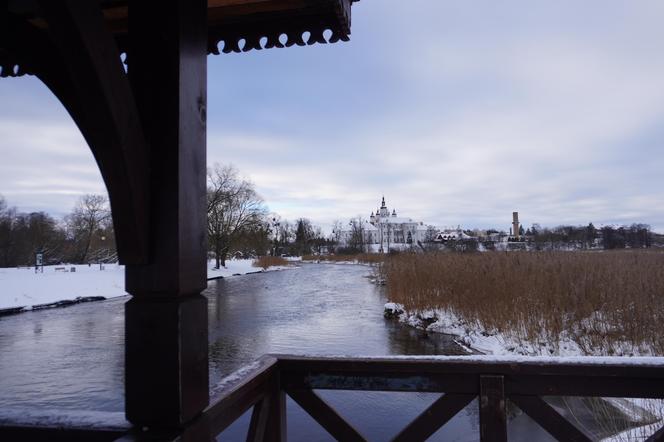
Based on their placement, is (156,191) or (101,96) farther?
(156,191)

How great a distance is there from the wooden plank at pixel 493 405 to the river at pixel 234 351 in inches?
40.3

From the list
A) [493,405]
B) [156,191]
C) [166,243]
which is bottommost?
[493,405]

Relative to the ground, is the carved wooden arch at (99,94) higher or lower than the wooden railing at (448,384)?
higher

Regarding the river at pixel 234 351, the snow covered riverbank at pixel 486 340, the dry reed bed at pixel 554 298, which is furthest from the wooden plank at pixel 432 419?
the dry reed bed at pixel 554 298

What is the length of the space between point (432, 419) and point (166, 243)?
138 cm

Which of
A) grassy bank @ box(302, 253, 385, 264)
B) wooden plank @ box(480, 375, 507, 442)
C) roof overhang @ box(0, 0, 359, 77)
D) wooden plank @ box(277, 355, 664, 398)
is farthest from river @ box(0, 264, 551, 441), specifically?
grassy bank @ box(302, 253, 385, 264)

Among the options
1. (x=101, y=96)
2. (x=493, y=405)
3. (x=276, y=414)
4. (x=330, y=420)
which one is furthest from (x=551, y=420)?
(x=101, y=96)

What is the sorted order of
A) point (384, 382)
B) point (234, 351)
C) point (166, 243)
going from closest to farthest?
point (166, 243) → point (384, 382) → point (234, 351)

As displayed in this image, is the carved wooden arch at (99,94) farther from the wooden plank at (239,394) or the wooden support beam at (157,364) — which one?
the wooden plank at (239,394)

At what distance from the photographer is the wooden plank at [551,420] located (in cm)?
197

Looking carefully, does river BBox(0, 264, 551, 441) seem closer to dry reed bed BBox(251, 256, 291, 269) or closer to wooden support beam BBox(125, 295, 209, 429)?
wooden support beam BBox(125, 295, 209, 429)

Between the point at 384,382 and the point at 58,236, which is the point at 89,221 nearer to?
the point at 58,236

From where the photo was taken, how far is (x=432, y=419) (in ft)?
6.77

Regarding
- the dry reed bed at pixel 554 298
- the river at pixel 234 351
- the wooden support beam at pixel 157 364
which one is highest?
the wooden support beam at pixel 157 364
